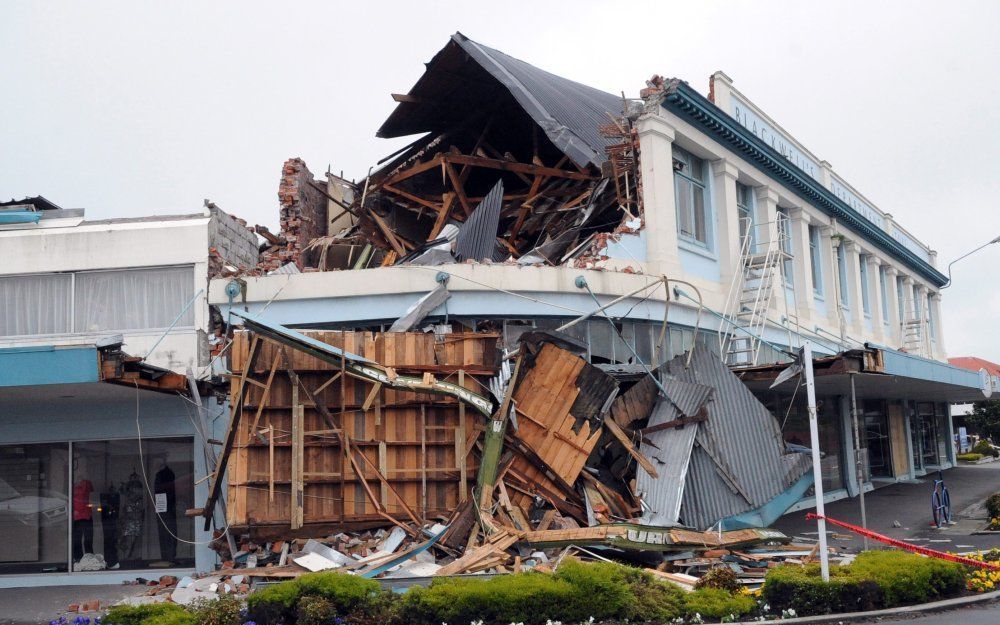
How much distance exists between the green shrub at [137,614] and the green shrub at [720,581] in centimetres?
573

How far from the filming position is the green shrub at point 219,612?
952 cm

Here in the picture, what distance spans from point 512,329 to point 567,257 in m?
2.40

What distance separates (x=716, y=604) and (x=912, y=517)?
12.7 meters

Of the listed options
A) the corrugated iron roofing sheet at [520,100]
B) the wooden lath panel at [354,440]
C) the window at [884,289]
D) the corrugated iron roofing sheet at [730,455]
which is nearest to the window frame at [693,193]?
the corrugated iron roofing sheet at [520,100]

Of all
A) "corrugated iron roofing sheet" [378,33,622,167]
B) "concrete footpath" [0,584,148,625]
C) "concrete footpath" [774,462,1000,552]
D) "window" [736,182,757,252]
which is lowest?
"concrete footpath" [774,462,1000,552]

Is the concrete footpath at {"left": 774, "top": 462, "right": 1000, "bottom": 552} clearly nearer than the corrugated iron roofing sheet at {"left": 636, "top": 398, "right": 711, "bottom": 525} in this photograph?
No

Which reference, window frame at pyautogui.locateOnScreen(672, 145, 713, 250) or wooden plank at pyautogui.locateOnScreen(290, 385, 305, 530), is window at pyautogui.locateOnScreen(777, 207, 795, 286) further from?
wooden plank at pyautogui.locateOnScreen(290, 385, 305, 530)

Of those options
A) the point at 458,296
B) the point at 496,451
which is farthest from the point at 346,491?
the point at 458,296

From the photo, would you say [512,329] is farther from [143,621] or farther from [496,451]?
[143,621]

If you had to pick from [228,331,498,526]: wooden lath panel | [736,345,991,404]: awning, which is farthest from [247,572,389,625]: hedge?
[736,345,991,404]: awning

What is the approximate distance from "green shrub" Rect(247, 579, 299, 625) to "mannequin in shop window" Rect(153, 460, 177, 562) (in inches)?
226

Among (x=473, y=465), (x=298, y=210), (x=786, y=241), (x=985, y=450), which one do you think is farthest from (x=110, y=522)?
(x=985, y=450)

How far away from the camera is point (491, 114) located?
22547 mm

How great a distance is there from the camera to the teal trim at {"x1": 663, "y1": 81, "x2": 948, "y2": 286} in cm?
1831
